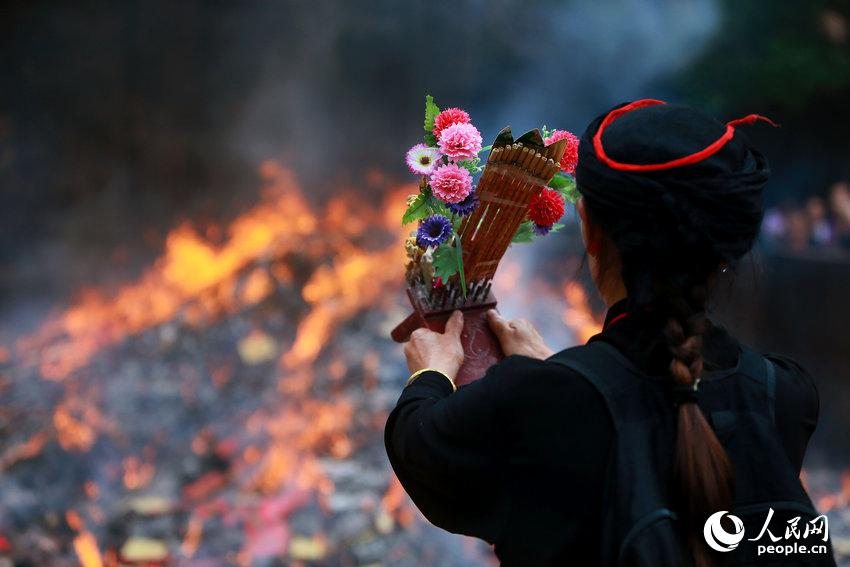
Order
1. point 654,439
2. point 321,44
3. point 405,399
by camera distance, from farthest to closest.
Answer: point 321,44, point 405,399, point 654,439

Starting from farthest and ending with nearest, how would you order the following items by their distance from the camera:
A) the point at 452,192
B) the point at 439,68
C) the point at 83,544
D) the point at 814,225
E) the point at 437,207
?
the point at 439,68, the point at 814,225, the point at 83,544, the point at 437,207, the point at 452,192

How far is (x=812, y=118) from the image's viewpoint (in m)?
8.23

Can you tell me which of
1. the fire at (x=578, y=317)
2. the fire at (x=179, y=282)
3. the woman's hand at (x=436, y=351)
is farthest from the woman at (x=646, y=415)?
the fire at (x=179, y=282)

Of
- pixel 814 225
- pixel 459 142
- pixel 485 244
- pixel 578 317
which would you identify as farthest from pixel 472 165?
pixel 814 225

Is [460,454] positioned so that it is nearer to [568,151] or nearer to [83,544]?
[568,151]

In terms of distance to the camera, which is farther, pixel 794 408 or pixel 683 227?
pixel 794 408

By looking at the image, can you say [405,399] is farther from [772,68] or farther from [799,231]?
[772,68]

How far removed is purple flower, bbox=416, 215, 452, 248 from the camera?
6.08 ft

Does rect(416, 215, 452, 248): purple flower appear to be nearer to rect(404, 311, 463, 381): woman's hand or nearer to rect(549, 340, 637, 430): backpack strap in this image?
rect(404, 311, 463, 381): woman's hand

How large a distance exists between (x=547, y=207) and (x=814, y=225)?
5.94 meters

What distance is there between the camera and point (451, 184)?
1.79 m

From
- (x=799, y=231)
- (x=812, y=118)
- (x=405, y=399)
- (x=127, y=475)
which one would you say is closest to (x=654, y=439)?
(x=405, y=399)

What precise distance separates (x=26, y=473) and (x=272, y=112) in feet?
13.4

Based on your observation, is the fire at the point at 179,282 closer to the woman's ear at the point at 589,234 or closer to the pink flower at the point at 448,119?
the pink flower at the point at 448,119
